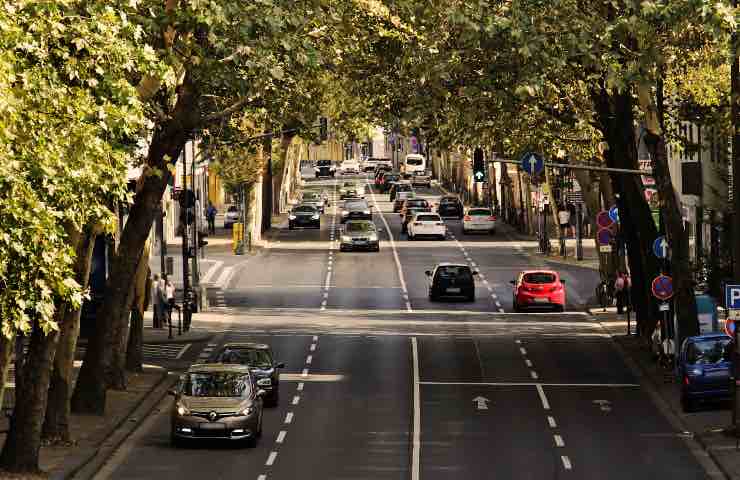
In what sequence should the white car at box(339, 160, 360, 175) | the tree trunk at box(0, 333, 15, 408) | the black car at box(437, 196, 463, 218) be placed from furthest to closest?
the white car at box(339, 160, 360, 175)
the black car at box(437, 196, 463, 218)
the tree trunk at box(0, 333, 15, 408)

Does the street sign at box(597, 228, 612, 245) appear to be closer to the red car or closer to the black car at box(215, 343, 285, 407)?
the red car

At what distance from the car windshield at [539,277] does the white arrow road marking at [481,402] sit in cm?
2133

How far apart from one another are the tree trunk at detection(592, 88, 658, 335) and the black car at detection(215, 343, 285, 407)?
10622mm

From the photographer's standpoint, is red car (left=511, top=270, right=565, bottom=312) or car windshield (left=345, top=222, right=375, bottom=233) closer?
red car (left=511, top=270, right=565, bottom=312)

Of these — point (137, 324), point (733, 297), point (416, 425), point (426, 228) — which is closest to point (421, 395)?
point (416, 425)

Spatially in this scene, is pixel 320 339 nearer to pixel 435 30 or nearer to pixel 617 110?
pixel 617 110

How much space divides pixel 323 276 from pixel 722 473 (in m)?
45.7

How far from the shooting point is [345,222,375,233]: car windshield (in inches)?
3442

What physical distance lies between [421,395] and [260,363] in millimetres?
4271

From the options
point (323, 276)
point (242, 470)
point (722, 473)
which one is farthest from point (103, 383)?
point (323, 276)

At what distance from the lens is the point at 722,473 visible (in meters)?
30.2

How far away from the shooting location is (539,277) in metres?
61.9

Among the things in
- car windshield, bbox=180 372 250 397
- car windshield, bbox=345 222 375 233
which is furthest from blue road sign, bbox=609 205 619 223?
car windshield, bbox=345 222 375 233

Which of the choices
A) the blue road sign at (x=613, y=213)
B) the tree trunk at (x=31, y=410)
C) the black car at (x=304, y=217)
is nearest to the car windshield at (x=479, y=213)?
the black car at (x=304, y=217)
